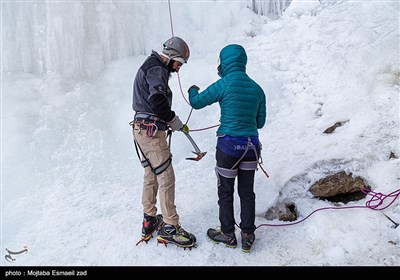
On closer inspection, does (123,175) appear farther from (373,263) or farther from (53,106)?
(373,263)

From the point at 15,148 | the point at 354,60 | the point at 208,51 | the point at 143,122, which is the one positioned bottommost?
the point at 15,148

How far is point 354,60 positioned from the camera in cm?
623

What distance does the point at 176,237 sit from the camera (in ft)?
11.5

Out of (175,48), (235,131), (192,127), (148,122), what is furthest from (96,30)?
(235,131)

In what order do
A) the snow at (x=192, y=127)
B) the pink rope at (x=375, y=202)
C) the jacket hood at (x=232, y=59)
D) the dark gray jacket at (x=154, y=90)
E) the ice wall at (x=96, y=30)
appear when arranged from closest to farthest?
the dark gray jacket at (x=154, y=90) < the jacket hood at (x=232, y=59) < the snow at (x=192, y=127) < the pink rope at (x=375, y=202) < the ice wall at (x=96, y=30)

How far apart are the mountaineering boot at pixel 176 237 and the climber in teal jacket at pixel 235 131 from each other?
1.23 ft

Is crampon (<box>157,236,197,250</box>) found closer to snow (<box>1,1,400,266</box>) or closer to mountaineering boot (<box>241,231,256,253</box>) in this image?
snow (<box>1,1,400,266</box>)

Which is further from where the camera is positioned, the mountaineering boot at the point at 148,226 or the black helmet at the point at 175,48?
the mountaineering boot at the point at 148,226

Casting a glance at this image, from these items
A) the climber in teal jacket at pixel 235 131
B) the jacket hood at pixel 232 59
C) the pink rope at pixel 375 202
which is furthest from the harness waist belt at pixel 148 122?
the pink rope at pixel 375 202

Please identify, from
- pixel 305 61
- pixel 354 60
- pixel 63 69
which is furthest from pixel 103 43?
pixel 354 60

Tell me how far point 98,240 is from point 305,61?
5.24 m

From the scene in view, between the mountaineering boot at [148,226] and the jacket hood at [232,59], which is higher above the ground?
the jacket hood at [232,59]

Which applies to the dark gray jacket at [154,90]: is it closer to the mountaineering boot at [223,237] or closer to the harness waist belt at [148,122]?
the harness waist belt at [148,122]

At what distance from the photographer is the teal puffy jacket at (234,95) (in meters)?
3.28
